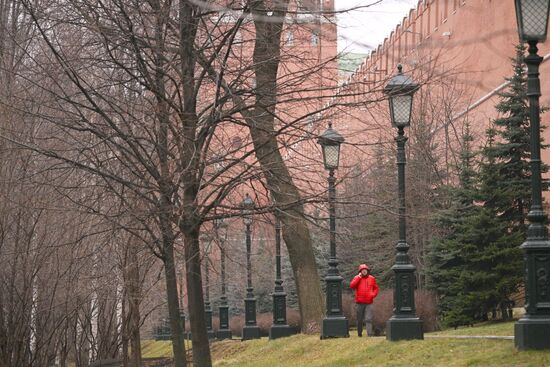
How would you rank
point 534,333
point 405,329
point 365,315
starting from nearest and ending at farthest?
1. point 534,333
2. point 405,329
3. point 365,315

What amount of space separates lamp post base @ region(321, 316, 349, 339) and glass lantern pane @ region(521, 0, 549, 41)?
11.5 m

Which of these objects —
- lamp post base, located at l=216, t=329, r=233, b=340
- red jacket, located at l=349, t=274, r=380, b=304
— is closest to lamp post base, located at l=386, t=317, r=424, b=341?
red jacket, located at l=349, t=274, r=380, b=304

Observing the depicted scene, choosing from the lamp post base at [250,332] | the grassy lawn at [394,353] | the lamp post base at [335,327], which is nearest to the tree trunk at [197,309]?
the grassy lawn at [394,353]

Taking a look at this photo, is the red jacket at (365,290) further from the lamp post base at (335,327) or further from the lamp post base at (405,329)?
the lamp post base at (405,329)

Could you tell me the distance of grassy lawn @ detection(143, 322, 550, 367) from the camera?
43.0ft

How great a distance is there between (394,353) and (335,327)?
269 inches

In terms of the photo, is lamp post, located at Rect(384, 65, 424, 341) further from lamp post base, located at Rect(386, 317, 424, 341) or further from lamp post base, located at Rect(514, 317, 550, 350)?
lamp post base, located at Rect(514, 317, 550, 350)

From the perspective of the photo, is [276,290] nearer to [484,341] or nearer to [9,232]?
[9,232]

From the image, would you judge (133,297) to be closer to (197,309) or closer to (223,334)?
(197,309)

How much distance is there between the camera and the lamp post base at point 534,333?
1256 cm

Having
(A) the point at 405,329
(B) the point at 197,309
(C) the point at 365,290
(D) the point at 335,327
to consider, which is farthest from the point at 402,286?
(D) the point at 335,327

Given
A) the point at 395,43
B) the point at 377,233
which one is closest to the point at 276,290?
the point at 377,233

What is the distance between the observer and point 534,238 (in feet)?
42.9

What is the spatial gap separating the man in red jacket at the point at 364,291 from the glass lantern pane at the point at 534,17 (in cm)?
1015
